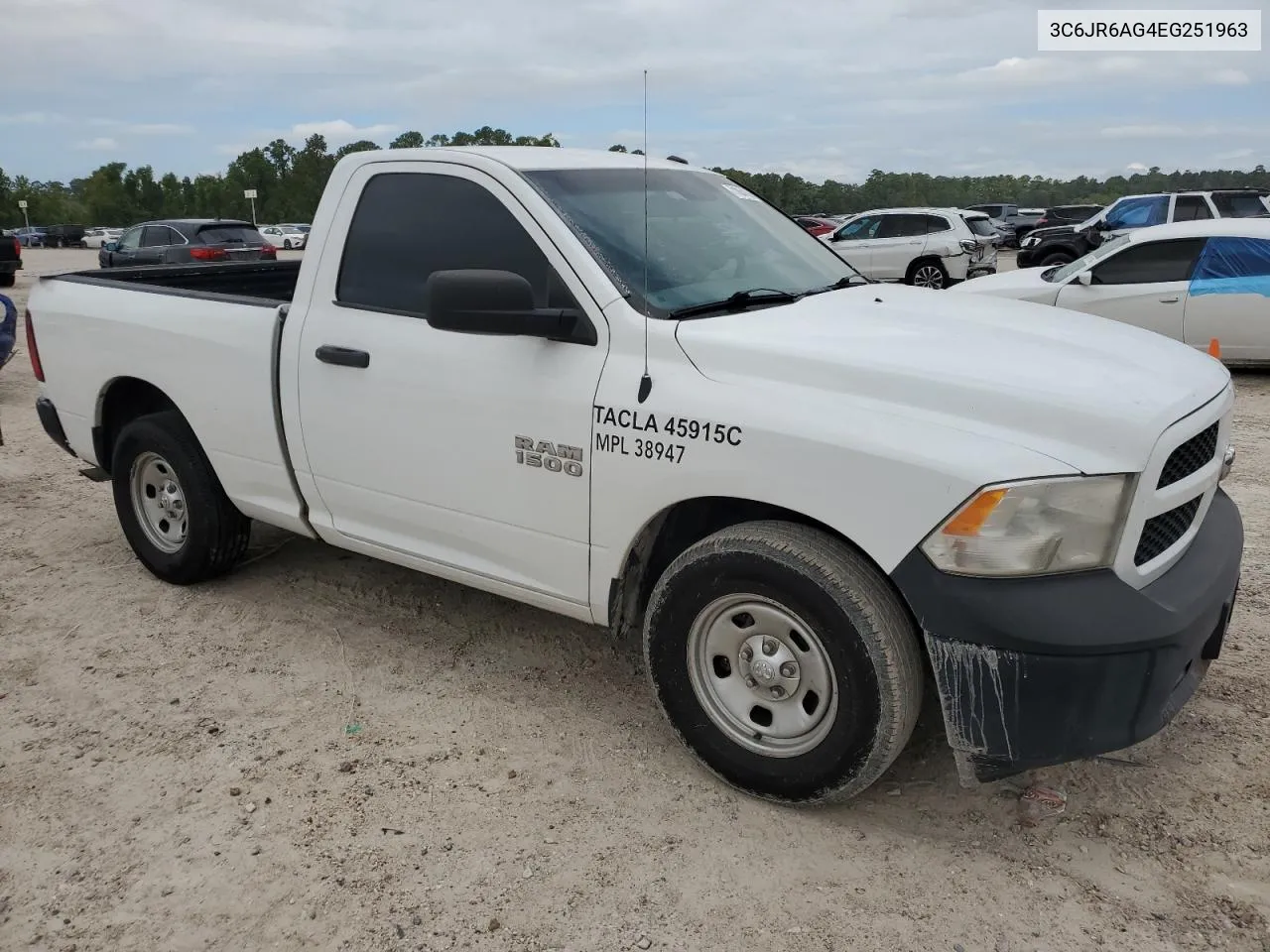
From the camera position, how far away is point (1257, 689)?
11.7 feet

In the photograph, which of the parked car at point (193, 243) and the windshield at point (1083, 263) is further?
the parked car at point (193, 243)

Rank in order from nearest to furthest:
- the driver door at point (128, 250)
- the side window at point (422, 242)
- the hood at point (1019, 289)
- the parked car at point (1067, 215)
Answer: the side window at point (422, 242) < the hood at point (1019, 289) < the driver door at point (128, 250) < the parked car at point (1067, 215)

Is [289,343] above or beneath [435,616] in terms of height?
above

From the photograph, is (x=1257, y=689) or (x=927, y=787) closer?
(x=927, y=787)

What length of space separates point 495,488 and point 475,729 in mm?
875

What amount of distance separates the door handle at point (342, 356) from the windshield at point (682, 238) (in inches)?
34.9

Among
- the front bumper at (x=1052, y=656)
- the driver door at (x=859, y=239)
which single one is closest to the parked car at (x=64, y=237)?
the driver door at (x=859, y=239)

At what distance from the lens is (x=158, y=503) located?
470 cm

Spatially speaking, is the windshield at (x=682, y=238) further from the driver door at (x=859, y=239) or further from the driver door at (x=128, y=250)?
the driver door at (x=128, y=250)

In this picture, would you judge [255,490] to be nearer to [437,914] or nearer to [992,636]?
[437,914]

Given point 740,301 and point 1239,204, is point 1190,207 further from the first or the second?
point 740,301

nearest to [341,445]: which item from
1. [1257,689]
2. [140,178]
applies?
[1257,689]

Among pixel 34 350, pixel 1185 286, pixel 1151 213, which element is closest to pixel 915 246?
pixel 1151 213

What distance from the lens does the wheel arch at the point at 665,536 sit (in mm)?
2934
